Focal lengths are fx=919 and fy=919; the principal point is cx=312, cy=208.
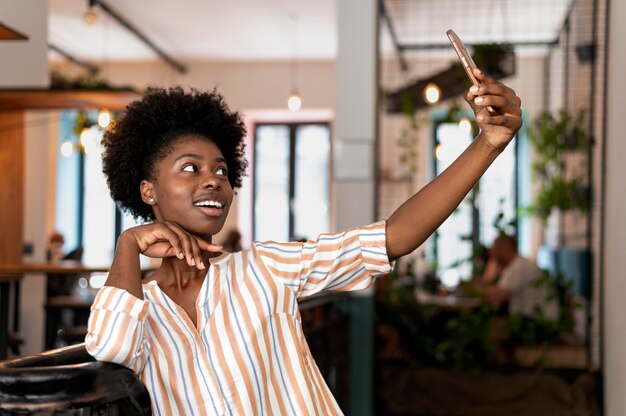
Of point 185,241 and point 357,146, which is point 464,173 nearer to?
point 185,241

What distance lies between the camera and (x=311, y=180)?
1275 cm

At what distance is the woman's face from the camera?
160 centimetres

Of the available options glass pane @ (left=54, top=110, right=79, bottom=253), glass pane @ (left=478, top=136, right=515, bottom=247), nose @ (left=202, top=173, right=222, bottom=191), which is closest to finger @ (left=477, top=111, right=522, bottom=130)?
nose @ (left=202, top=173, right=222, bottom=191)

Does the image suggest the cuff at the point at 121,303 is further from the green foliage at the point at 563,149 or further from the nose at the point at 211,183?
the green foliage at the point at 563,149

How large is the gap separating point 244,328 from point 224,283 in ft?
0.32

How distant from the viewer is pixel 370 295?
534 centimetres

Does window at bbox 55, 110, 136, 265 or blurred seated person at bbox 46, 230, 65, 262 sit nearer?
blurred seated person at bbox 46, 230, 65, 262

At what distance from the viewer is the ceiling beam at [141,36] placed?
9.49m

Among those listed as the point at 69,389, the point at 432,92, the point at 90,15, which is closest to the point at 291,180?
the point at 90,15

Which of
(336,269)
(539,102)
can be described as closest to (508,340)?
(336,269)

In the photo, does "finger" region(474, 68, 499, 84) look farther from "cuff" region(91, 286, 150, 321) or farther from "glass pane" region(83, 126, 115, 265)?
"glass pane" region(83, 126, 115, 265)

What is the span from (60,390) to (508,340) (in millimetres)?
4606

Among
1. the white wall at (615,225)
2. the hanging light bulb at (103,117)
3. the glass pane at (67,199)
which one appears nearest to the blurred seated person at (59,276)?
the hanging light bulb at (103,117)

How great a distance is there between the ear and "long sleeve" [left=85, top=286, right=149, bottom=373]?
35cm
